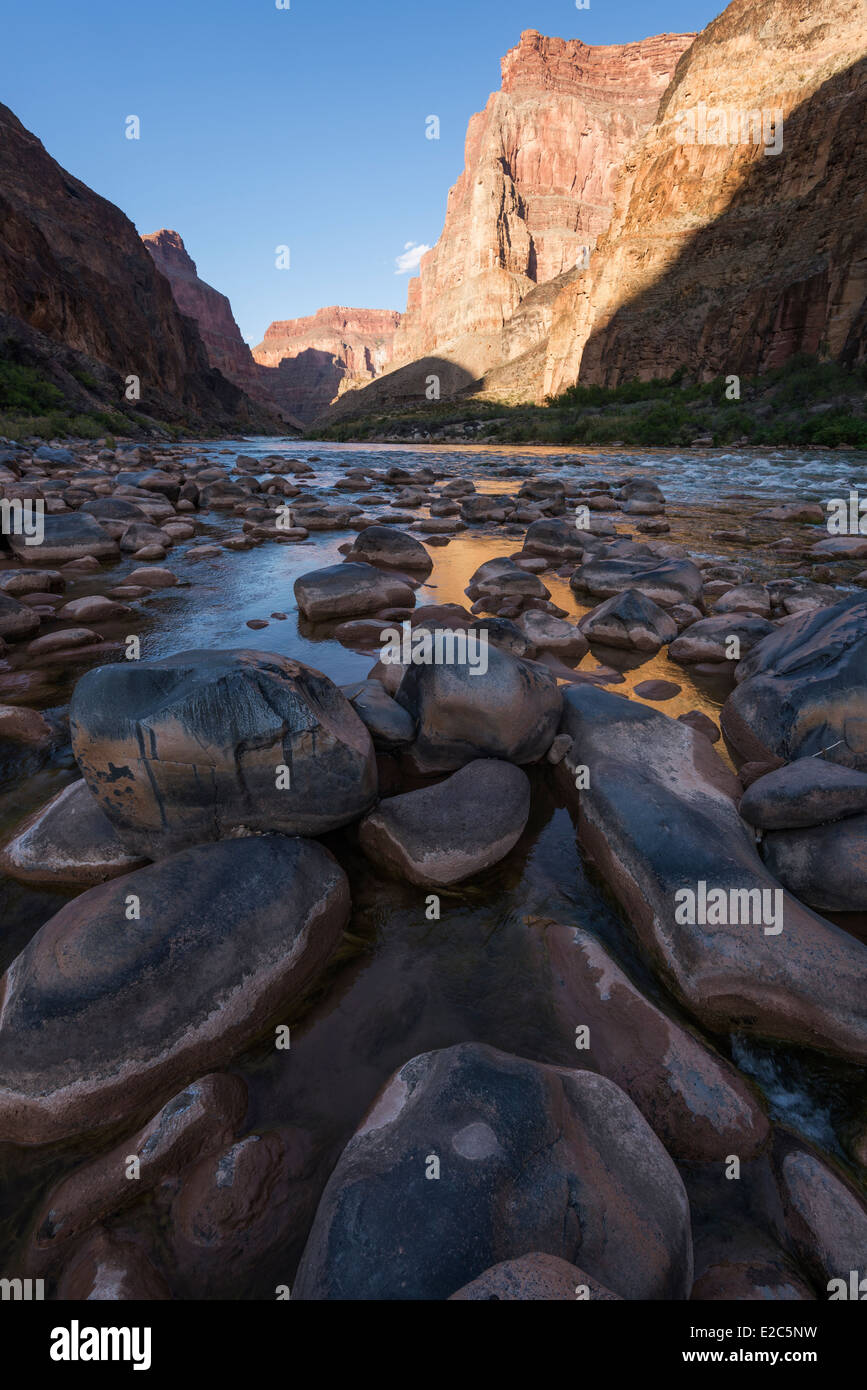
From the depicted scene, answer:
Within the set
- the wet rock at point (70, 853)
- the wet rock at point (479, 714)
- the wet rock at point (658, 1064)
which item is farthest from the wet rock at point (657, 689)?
the wet rock at point (70, 853)

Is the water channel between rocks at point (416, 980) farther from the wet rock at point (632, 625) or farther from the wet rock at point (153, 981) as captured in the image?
the wet rock at point (632, 625)

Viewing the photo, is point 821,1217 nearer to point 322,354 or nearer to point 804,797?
point 804,797

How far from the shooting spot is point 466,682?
2713 millimetres

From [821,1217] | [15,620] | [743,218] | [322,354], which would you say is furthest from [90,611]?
[322,354]

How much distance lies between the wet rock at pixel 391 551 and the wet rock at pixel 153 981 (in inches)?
192

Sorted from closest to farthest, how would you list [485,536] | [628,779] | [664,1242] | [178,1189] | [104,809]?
1. [664,1242]
2. [178,1189]
3. [104,809]
4. [628,779]
5. [485,536]

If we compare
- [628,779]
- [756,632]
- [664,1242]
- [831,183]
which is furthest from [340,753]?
[831,183]

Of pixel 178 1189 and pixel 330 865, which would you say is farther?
pixel 330 865

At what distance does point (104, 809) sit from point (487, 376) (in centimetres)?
8490

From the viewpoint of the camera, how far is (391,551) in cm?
656

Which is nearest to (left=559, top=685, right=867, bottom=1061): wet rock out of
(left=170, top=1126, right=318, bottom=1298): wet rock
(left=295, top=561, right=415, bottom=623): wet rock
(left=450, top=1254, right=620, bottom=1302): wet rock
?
(left=450, top=1254, right=620, bottom=1302): wet rock

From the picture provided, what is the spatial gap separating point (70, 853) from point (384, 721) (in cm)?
133

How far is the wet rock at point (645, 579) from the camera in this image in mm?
5008

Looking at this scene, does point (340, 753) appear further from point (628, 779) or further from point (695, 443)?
point (695, 443)
